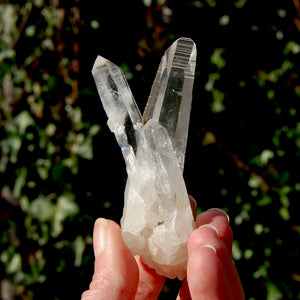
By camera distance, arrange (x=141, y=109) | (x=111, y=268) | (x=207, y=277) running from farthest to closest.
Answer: (x=141, y=109), (x=111, y=268), (x=207, y=277)

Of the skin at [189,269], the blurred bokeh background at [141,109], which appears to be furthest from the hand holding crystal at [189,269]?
the blurred bokeh background at [141,109]

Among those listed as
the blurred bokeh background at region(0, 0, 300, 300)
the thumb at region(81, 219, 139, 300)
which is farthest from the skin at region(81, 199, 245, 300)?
the blurred bokeh background at region(0, 0, 300, 300)

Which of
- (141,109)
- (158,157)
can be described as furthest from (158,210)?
(141,109)

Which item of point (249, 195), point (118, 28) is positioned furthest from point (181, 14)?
point (249, 195)

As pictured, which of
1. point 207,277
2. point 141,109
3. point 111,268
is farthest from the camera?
point 141,109

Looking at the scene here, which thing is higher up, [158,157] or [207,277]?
[158,157]

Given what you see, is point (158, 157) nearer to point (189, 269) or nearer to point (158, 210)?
point (158, 210)
